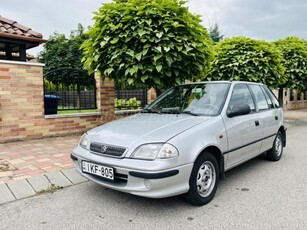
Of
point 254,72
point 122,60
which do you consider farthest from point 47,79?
point 254,72

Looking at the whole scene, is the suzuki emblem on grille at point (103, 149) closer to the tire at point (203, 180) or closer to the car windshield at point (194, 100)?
the tire at point (203, 180)

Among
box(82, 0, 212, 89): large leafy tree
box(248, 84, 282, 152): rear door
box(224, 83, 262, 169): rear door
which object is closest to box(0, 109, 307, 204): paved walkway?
box(82, 0, 212, 89): large leafy tree

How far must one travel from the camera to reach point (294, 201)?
3184 mm

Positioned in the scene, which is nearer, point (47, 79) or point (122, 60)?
point (122, 60)

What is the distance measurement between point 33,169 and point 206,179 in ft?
8.96

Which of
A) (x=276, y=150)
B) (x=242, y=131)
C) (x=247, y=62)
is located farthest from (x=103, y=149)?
(x=247, y=62)

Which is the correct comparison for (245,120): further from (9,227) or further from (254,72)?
(254,72)

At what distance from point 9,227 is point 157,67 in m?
3.42

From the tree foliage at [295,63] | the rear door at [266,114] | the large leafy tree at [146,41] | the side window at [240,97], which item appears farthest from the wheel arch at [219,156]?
the tree foliage at [295,63]

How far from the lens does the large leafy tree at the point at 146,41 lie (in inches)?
197

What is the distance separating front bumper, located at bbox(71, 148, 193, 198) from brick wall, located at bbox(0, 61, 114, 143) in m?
4.09

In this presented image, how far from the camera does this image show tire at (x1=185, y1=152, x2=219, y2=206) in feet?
9.64

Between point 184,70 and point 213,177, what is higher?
point 184,70

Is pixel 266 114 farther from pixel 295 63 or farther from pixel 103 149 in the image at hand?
pixel 295 63
